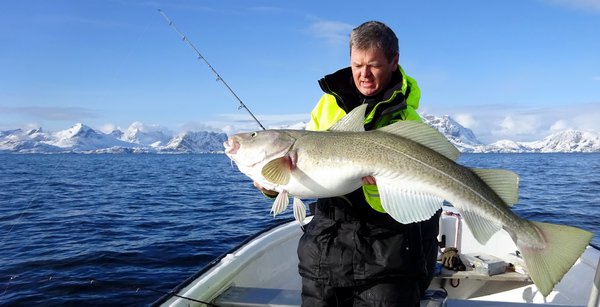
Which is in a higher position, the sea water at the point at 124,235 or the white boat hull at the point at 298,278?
the white boat hull at the point at 298,278

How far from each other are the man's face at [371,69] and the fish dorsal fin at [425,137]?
48 centimetres

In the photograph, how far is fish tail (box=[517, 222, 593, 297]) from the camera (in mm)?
2949

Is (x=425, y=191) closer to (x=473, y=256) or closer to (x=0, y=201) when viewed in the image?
(x=473, y=256)

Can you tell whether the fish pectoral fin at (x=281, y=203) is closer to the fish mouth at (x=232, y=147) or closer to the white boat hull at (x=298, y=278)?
the fish mouth at (x=232, y=147)

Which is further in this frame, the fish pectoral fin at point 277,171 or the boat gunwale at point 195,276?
the boat gunwale at point 195,276

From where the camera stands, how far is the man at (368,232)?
137 inches

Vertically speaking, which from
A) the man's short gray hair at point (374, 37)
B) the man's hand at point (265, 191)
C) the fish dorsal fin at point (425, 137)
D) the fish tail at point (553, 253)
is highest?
the man's short gray hair at point (374, 37)

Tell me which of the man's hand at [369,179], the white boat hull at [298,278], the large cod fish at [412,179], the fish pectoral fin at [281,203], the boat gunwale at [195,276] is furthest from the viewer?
the white boat hull at [298,278]

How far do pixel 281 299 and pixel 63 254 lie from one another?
10.4m

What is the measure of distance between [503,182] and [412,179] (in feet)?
2.18

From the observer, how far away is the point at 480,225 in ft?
10.7

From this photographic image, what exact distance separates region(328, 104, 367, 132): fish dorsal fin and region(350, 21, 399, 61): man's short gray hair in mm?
464

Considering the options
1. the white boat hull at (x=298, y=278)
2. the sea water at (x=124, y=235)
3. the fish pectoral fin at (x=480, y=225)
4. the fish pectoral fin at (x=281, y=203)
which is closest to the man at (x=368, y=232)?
the fish pectoral fin at (x=281, y=203)

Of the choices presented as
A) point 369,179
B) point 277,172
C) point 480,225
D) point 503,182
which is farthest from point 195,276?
point 503,182
